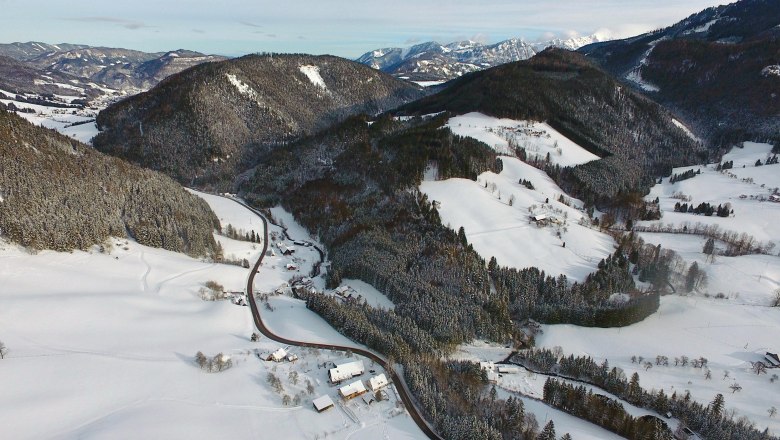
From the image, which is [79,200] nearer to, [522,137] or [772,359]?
[772,359]

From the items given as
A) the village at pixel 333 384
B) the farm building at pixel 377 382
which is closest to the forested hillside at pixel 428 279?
the farm building at pixel 377 382

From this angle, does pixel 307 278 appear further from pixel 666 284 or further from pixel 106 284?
pixel 666 284

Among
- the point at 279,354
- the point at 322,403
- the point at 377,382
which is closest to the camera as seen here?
the point at 322,403

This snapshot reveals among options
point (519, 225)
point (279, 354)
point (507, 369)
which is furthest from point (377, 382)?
point (519, 225)

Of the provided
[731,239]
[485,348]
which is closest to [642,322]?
[485,348]

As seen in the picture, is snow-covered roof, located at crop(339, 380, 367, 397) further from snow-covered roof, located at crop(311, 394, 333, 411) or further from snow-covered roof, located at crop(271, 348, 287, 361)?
snow-covered roof, located at crop(271, 348, 287, 361)

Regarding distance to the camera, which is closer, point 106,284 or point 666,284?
point 106,284
